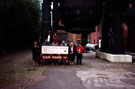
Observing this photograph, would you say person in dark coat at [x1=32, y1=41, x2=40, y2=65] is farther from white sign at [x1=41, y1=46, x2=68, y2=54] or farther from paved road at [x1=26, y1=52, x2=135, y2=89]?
paved road at [x1=26, y1=52, x2=135, y2=89]

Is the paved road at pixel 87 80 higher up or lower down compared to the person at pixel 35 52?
lower down

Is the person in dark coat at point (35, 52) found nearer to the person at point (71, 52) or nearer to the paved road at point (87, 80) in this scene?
the person at point (71, 52)

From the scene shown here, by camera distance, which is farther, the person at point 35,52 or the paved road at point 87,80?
the person at point 35,52

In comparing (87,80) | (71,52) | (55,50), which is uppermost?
(55,50)

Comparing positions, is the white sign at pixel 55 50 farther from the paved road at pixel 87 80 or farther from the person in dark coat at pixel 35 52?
the paved road at pixel 87 80

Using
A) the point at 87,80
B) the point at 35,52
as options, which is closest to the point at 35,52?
the point at 35,52

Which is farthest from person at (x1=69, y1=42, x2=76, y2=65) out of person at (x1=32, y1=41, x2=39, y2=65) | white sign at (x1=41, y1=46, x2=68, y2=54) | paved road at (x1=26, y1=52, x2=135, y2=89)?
paved road at (x1=26, y1=52, x2=135, y2=89)

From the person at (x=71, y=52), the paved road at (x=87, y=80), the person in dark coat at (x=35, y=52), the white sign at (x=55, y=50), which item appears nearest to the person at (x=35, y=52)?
the person in dark coat at (x=35, y=52)

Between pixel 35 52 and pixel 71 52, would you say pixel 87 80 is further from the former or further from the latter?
pixel 35 52

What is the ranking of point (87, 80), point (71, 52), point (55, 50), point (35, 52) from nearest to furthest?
point (87, 80) → point (35, 52) → point (71, 52) → point (55, 50)

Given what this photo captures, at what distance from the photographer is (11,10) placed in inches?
51.4

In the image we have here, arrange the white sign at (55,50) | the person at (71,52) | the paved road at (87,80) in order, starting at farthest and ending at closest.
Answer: the white sign at (55,50) < the person at (71,52) < the paved road at (87,80)

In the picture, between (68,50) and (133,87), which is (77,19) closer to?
(133,87)

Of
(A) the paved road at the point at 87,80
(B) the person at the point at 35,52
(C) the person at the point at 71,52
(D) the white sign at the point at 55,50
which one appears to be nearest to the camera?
(A) the paved road at the point at 87,80
